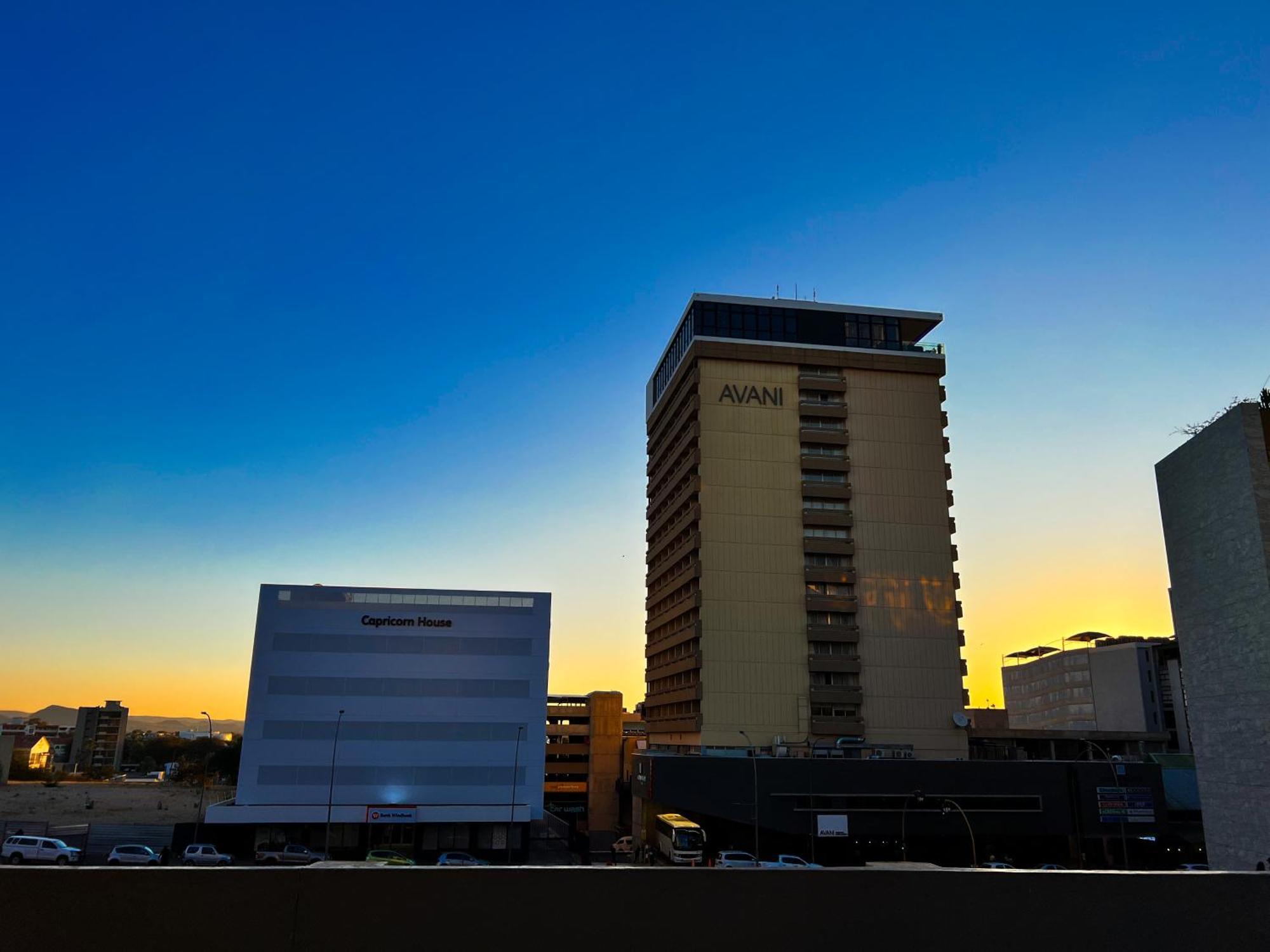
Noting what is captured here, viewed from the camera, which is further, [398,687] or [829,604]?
[829,604]

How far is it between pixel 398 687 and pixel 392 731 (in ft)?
12.6

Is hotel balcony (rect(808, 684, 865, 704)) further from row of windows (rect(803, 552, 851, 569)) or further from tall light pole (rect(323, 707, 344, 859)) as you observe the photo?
tall light pole (rect(323, 707, 344, 859))

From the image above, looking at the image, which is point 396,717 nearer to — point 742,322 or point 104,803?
point 742,322

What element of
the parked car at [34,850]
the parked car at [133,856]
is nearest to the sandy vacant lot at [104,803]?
the parked car at [133,856]

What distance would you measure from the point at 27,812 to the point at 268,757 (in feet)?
173

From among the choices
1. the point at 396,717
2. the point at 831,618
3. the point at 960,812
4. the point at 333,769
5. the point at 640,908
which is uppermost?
the point at 831,618

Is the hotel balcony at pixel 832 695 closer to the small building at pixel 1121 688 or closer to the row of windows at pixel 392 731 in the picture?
the row of windows at pixel 392 731

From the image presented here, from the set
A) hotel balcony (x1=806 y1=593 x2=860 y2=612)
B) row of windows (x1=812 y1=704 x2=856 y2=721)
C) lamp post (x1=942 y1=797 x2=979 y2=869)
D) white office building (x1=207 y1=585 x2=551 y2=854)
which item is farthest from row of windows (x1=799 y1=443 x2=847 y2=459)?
lamp post (x1=942 y1=797 x2=979 y2=869)

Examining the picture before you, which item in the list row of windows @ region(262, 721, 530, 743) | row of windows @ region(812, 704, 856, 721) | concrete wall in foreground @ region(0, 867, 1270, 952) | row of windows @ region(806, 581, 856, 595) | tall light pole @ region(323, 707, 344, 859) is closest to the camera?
concrete wall in foreground @ region(0, 867, 1270, 952)

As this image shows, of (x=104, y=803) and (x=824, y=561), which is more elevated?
(x=824, y=561)

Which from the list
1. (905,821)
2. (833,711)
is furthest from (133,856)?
(833,711)

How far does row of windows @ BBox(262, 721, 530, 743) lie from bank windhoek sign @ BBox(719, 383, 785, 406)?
4001 cm

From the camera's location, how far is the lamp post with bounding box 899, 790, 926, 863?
69500 millimetres

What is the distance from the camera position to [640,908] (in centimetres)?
451
